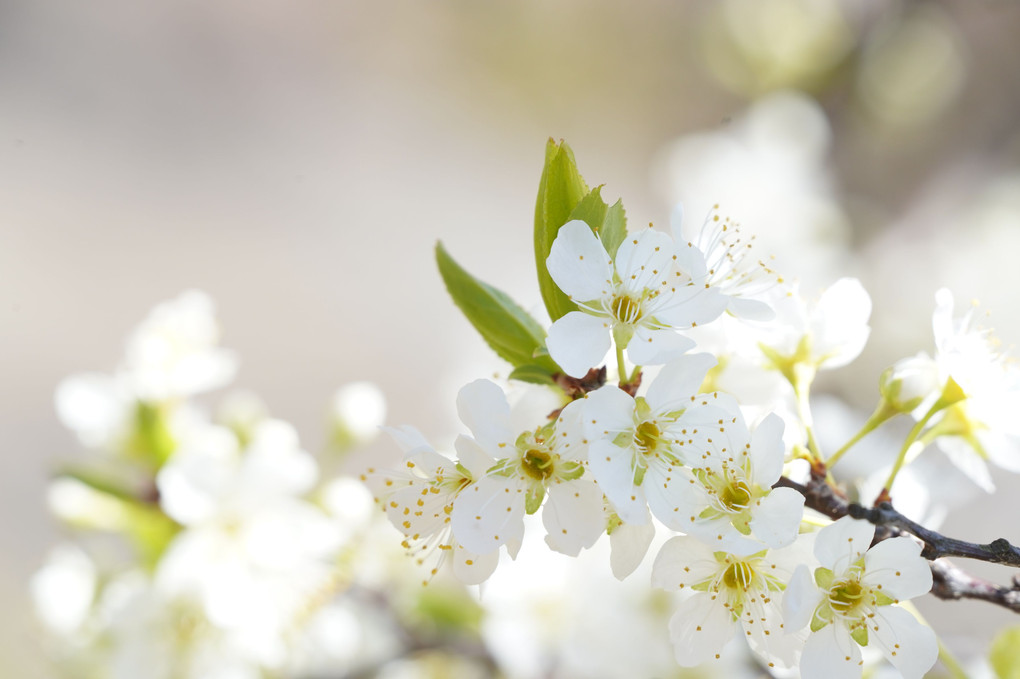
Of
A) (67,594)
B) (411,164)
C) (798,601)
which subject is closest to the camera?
(798,601)

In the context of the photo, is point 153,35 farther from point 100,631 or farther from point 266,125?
point 100,631

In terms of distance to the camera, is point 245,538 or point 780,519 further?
point 245,538

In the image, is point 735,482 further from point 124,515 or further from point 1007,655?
point 124,515

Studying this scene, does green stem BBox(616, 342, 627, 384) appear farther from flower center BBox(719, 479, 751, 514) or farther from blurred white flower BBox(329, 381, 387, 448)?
blurred white flower BBox(329, 381, 387, 448)

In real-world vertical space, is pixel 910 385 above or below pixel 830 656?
above

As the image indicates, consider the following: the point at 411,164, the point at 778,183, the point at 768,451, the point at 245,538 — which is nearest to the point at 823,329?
the point at 768,451

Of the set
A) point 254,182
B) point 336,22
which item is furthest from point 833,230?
point 336,22

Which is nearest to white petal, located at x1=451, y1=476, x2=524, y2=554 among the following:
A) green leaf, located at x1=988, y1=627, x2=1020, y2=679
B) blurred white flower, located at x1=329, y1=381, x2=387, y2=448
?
green leaf, located at x1=988, y1=627, x2=1020, y2=679
